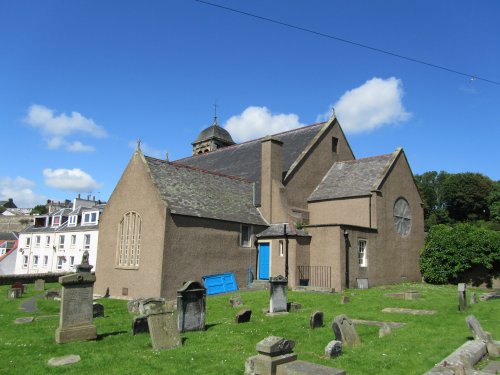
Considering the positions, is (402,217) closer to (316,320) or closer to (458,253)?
(458,253)

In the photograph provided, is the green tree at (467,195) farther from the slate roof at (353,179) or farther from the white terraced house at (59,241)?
the white terraced house at (59,241)

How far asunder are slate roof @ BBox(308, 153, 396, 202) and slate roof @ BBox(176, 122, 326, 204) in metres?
2.94

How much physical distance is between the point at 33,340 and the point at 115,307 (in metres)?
8.09

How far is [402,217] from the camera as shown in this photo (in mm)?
30594

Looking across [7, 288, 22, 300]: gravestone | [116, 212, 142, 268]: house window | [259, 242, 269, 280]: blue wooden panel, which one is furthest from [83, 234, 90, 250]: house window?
[259, 242, 269, 280]: blue wooden panel

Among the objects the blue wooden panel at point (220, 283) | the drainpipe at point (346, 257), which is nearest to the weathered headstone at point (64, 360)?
the blue wooden panel at point (220, 283)

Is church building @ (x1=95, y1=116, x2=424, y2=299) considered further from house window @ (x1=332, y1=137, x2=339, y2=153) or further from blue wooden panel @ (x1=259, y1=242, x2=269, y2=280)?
house window @ (x1=332, y1=137, x2=339, y2=153)

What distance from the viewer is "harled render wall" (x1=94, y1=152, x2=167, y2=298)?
23.3m

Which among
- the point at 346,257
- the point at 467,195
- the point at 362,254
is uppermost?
the point at 467,195

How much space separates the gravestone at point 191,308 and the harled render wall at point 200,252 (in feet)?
31.7

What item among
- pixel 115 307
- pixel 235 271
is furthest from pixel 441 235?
pixel 115 307

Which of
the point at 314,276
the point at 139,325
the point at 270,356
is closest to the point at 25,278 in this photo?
the point at 314,276

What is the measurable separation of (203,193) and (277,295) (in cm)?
1220

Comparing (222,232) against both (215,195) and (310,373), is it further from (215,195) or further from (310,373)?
(310,373)
